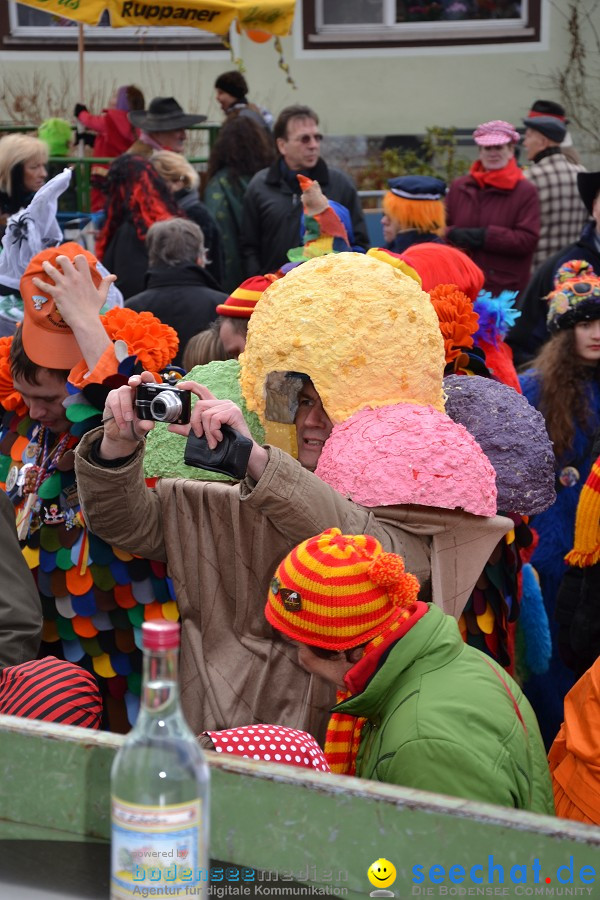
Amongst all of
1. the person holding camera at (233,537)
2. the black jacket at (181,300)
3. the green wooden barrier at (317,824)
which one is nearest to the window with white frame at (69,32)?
the black jacket at (181,300)

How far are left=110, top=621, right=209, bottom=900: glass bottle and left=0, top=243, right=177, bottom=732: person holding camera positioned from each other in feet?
5.54

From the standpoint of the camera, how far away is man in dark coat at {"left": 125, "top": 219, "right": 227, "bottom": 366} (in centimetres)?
522

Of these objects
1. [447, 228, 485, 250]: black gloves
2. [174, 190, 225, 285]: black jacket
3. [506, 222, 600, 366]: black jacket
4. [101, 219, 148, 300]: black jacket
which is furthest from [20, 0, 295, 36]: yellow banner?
[506, 222, 600, 366]: black jacket

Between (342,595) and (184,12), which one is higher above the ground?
(184,12)

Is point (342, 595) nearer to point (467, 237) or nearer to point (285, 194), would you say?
point (285, 194)

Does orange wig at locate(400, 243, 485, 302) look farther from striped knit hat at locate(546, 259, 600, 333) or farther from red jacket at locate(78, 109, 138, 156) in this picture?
red jacket at locate(78, 109, 138, 156)

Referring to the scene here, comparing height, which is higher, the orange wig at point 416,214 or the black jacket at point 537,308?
the orange wig at point 416,214

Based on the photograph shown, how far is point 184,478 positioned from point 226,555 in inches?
11.2

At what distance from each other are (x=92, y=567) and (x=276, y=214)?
393 cm

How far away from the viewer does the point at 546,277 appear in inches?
224

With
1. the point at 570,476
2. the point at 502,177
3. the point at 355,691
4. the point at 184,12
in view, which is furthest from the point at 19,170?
the point at 355,691

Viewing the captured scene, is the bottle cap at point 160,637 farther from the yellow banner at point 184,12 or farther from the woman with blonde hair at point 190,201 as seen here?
the yellow banner at point 184,12

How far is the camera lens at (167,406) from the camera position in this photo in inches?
96.9

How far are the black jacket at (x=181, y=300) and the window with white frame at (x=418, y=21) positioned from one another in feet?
26.7
